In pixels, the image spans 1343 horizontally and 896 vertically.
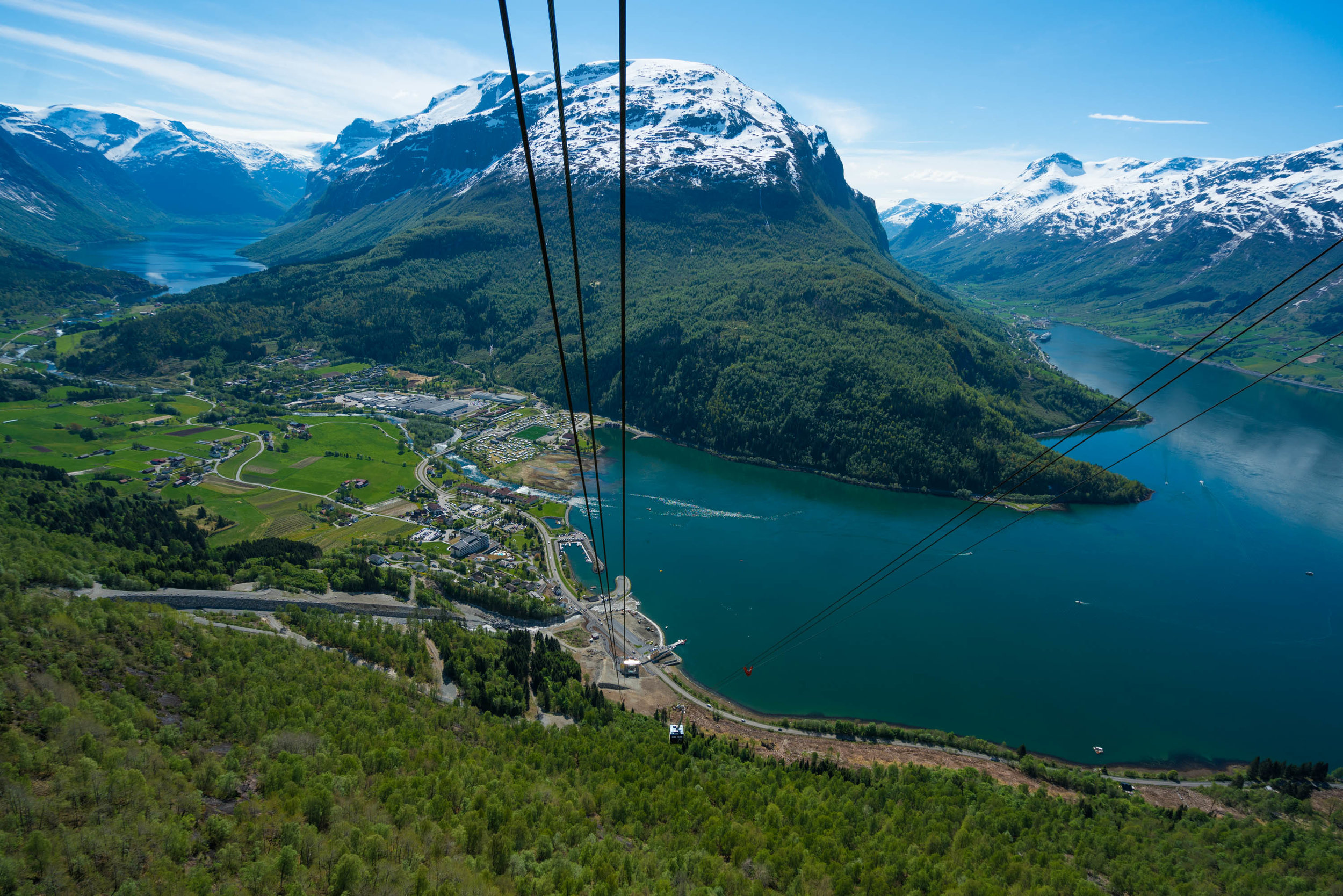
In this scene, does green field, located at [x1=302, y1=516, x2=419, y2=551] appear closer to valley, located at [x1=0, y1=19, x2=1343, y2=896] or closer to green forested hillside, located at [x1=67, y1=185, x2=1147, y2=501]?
valley, located at [x1=0, y1=19, x2=1343, y2=896]

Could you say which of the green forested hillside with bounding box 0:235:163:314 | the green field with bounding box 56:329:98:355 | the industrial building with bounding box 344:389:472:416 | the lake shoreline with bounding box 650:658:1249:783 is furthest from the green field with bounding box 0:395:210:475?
the green forested hillside with bounding box 0:235:163:314

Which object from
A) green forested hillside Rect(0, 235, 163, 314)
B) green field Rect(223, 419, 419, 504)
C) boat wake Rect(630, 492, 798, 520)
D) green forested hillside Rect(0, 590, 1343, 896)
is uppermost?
green forested hillside Rect(0, 235, 163, 314)

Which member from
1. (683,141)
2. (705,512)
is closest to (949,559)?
(705,512)

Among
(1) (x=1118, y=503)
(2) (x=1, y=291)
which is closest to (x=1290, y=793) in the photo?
Result: (1) (x=1118, y=503)

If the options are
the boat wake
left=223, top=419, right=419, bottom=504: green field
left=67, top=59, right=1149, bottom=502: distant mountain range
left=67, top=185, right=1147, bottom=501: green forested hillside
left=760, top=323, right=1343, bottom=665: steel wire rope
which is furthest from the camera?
left=67, top=59, right=1149, bottom=502: distant mountain range

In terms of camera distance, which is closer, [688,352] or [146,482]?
[146,482]

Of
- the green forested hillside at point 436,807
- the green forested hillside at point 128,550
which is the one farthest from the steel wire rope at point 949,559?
→ the green forested hillside at point 128,550

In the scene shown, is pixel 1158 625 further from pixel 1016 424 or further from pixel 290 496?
pixel 290 496
